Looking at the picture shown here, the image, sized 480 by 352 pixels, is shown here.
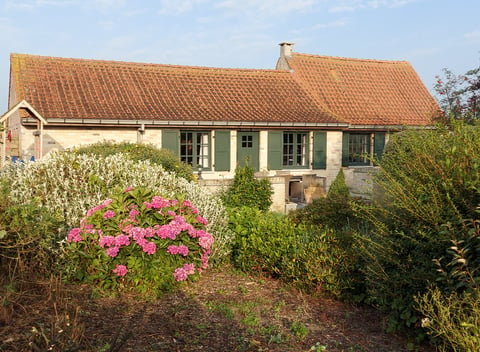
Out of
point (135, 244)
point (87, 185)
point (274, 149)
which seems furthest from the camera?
point (274, 149)

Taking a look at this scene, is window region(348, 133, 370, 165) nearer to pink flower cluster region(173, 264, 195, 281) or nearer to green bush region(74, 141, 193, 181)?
green bush region(74, 141, 193, 181)

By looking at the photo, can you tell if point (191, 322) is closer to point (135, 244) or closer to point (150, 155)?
point (135, 244)

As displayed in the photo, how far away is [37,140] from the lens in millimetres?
14734

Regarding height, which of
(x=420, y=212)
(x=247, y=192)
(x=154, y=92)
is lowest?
(x=247, y=192)

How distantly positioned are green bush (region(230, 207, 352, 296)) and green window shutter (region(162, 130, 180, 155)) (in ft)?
29.4

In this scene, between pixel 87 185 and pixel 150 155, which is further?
pixel 150 155

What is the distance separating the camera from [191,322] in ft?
16.0

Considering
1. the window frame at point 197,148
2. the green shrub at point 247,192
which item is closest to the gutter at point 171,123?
the window frame at point 197,148

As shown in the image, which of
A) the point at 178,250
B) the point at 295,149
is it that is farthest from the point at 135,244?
the point at 295,149

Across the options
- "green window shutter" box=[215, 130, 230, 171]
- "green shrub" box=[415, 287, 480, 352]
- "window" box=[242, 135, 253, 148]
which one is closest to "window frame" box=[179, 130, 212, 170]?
"green window shutter" box=[215, 130, 230, 171]

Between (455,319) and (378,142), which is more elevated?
(378,142)

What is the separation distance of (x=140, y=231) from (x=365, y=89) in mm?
18485

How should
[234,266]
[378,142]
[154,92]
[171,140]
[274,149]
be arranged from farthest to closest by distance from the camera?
[378,142] < [274,149] < [154,92] < [171,140] < [234,266]

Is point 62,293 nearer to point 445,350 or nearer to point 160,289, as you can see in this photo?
point 160,289
